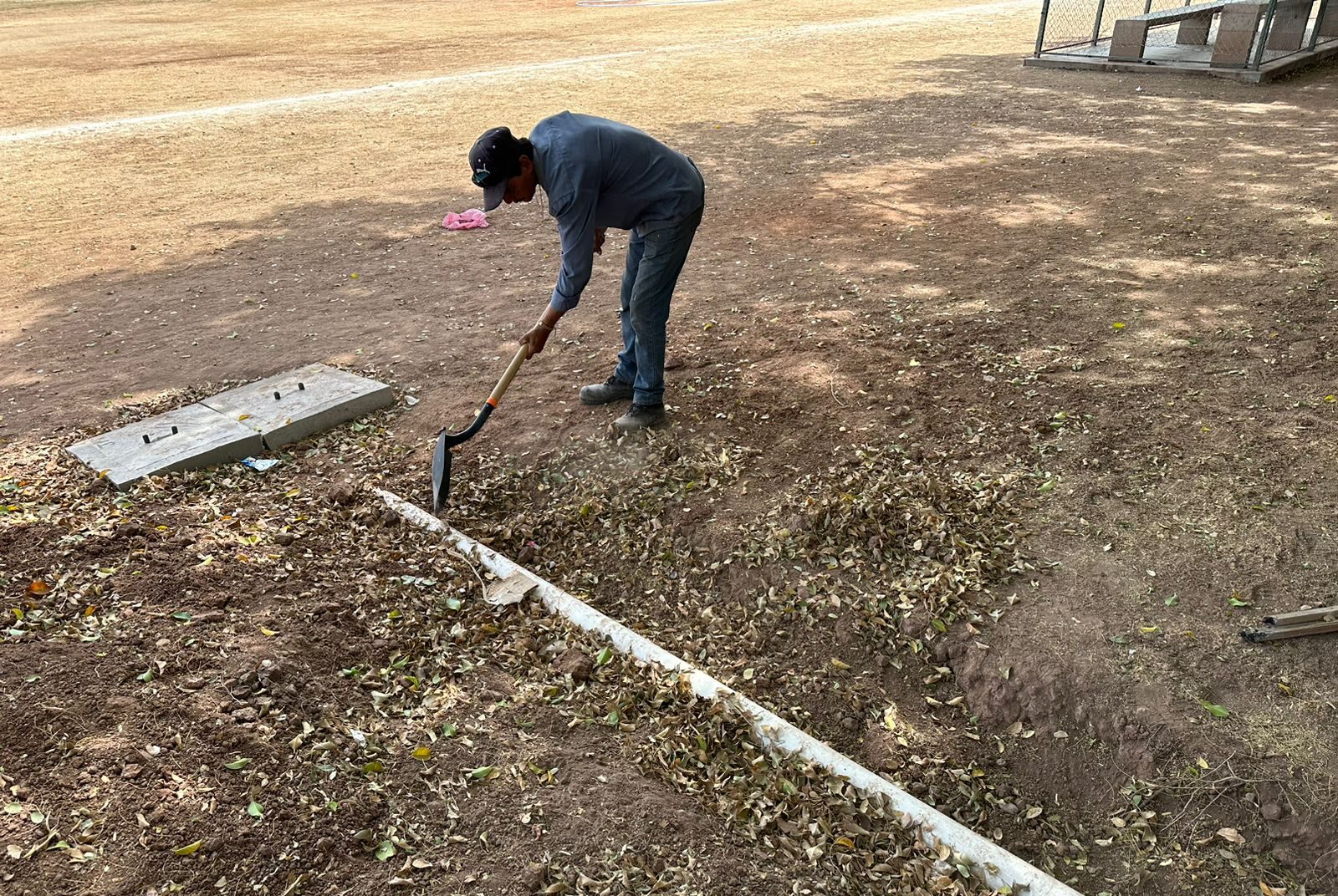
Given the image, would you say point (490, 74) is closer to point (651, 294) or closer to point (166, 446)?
point (166, 446)

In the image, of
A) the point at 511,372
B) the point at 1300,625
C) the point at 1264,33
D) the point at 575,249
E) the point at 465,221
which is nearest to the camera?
the point at 1300,625

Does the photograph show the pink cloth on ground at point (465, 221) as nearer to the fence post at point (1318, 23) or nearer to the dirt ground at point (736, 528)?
the dirt ground at point (736, 528)

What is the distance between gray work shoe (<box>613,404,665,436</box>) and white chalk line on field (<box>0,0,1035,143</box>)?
11.0m

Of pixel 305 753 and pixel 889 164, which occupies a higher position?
pixel 889 164

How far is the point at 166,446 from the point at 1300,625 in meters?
5.01

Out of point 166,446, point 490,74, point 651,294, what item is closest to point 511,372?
point 651,294

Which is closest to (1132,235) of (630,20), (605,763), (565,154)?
(565,154)

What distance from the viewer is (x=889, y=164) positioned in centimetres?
991

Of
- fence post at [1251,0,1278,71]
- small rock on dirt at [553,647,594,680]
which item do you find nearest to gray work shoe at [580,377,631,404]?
small rock on dirt at [553,647,594,680]

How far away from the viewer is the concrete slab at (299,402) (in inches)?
199

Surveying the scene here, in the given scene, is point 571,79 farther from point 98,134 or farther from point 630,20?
point 630,20

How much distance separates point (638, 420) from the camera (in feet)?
16.4

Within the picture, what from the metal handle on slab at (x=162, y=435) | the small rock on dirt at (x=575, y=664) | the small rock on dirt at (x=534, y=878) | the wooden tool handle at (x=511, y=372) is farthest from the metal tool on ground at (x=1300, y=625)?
the metal handle on slab at (x=162, y=435)

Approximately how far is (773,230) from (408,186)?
4.13m
